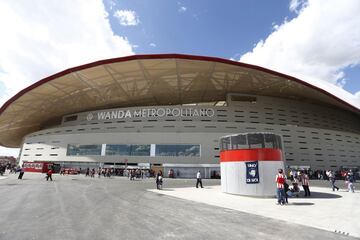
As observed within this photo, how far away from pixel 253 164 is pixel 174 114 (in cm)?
2993

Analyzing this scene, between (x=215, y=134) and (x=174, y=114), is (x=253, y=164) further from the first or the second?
(x=174, y=114)

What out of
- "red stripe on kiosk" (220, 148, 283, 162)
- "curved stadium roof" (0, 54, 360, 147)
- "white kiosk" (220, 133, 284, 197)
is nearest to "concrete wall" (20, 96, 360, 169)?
"curved stadium roof" (0, 54, 360, 147)

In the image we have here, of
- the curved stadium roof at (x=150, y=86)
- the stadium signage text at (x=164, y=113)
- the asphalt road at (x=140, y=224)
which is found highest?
the curved stadium roof at (x=150, y=86)

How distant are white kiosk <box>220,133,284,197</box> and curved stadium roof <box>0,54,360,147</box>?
2148cm

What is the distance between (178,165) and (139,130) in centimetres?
996

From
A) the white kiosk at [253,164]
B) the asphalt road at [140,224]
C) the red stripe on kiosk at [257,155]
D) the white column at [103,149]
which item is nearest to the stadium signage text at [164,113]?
the white column at [103,149]

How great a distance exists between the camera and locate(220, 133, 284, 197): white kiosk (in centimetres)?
1263

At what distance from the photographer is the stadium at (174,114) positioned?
121 ft

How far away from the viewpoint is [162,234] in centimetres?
555

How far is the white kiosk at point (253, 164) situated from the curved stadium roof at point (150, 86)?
70.5ft

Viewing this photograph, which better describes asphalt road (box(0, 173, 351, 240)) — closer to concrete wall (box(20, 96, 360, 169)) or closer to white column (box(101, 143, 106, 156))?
concrete wall (box(20, 96, 360, 169))

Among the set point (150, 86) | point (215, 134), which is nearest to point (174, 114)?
point (150, 86)

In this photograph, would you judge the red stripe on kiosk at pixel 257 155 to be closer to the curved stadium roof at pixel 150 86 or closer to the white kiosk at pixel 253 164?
the white kiosk at pixel 253 164

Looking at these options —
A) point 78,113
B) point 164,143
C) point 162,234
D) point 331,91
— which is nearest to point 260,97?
point 331,91
